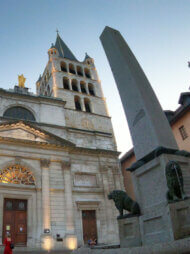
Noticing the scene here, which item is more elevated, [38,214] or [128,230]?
[38,214]

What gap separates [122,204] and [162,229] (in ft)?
6.22

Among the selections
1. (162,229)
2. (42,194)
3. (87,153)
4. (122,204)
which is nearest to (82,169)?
(87,153)

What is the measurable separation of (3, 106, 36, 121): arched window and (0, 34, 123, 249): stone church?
0.10m

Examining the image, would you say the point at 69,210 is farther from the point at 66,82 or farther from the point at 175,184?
the point at 66,82

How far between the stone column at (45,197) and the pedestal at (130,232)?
1342 centimetres

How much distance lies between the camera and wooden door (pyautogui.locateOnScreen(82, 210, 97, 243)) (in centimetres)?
2097

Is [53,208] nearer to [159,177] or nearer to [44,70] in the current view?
[159,177]

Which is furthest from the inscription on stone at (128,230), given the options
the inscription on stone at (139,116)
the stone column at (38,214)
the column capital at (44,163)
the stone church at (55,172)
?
the column capital at (44,163)

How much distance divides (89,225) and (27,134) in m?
9.71

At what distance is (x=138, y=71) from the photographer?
8.45 meters

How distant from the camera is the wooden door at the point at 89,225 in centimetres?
2097

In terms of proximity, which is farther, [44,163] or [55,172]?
[55,172]

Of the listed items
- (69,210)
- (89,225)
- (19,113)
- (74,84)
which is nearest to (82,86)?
(74,84)

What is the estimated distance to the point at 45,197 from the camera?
20.1 meters
